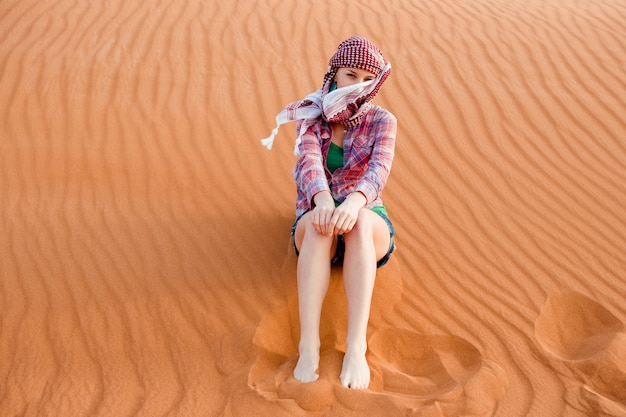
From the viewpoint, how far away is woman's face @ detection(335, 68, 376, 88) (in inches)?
155

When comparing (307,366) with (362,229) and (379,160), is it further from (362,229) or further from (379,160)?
(379,160)

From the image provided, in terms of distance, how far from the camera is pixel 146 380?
3.74m

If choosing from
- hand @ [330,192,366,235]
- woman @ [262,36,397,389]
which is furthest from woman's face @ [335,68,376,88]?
hand @ [330,192,366,235]

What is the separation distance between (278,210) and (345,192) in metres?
1.21

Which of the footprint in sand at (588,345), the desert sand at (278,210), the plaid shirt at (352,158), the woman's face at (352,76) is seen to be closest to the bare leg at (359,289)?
the desert sand at (278,210)

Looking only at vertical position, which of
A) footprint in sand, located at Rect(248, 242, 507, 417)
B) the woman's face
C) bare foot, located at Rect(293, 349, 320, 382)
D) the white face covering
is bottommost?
footprint in sand, located at Rect(248, 242, 507, 417)

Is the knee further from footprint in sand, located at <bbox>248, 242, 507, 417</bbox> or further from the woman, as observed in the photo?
footprint in sand, located at <bbox>248, 242, 507, 417</bbox>

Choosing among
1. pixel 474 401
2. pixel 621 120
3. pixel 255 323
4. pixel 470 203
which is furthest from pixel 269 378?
pixel 621 120

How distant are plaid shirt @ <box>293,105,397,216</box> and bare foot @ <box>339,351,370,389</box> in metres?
0.84

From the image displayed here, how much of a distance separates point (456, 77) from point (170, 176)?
2.91 meters

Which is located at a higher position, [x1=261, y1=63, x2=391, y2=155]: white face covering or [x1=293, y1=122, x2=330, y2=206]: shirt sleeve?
[x1=261, y1=63, x2=391, y2=155]: white face covering

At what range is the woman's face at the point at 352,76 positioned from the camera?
395 centimetres

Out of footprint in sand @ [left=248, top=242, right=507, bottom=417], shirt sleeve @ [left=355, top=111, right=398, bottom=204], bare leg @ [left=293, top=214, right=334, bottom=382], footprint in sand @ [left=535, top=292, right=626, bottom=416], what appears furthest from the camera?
shirt sleeve @ [left=355, top=111, right=398, bottom=204]

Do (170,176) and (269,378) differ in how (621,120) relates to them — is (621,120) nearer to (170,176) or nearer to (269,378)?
(170,176)
